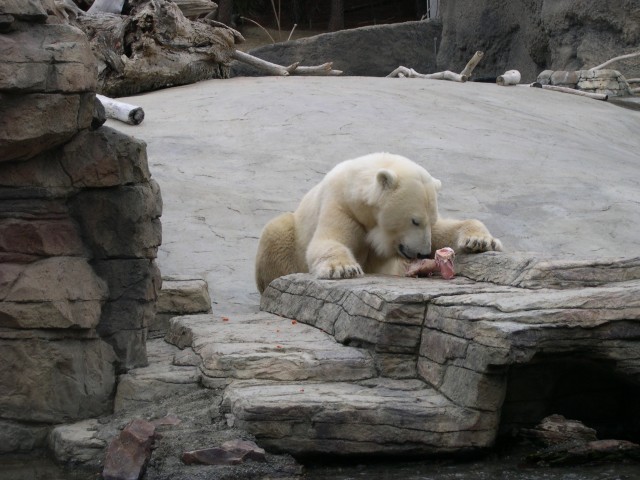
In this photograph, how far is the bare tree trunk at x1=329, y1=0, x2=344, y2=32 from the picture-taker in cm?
2147

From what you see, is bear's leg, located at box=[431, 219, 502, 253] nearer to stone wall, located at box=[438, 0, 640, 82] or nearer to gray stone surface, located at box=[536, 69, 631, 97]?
gray stone surface, located at box=[536, 69, 631, 97]

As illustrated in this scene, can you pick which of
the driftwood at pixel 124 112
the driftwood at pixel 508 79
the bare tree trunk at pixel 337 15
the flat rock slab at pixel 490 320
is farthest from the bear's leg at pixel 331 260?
the bare tree trunk at pixel 337 15

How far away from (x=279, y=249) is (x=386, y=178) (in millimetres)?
1188

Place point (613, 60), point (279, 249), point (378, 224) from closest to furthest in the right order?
point (378, 224) < point (279, 249) < point (613, 60)

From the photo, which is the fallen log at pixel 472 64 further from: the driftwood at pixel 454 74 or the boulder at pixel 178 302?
the boulder at pixel 178 302

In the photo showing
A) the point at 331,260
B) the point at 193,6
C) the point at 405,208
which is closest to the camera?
the point at 331,260

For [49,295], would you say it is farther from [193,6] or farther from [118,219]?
[193,6]

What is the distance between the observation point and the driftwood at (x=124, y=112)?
978 centimetres

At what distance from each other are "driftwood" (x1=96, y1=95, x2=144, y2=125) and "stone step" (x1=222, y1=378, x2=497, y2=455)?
20.7 ft

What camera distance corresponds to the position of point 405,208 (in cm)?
545

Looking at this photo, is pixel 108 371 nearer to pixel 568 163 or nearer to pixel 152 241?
pixel 152 241

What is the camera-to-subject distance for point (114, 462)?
148 inches

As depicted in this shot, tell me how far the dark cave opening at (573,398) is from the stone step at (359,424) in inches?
10.6

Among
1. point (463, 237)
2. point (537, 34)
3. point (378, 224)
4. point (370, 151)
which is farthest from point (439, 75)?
point (463, 237)
